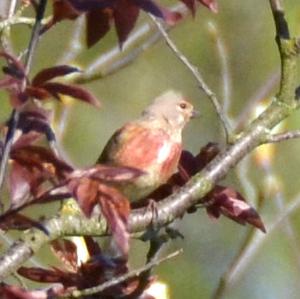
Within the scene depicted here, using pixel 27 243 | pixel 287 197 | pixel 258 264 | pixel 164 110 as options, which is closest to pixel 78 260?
pixel 27 243

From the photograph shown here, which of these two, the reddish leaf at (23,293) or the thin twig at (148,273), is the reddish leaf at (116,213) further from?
the thin twig at (148,273)

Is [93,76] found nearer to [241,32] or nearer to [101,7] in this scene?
[101,7]

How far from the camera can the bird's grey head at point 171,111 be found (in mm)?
4086

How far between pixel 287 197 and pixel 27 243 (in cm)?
496

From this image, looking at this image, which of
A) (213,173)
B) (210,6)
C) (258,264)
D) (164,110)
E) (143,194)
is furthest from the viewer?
(258,264)

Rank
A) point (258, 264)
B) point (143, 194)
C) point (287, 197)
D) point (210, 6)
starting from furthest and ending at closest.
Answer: point (258, 264) < point (287, 197) < point (143, 194) < point (210, 6)

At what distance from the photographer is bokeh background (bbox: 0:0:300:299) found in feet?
24.7

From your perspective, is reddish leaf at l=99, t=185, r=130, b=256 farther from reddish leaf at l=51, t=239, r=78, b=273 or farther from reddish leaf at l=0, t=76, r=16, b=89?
reddish leaf at l=51, t=239, r=78, b=273

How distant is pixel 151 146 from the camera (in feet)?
12.2

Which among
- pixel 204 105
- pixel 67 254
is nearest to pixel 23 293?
pixel 67 254

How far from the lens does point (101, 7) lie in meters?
2.30

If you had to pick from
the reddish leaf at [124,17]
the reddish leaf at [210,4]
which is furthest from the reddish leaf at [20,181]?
the reddish leaf at [210,4]

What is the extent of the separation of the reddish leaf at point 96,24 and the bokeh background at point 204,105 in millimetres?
4912

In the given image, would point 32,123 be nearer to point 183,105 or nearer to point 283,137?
point 283,137
